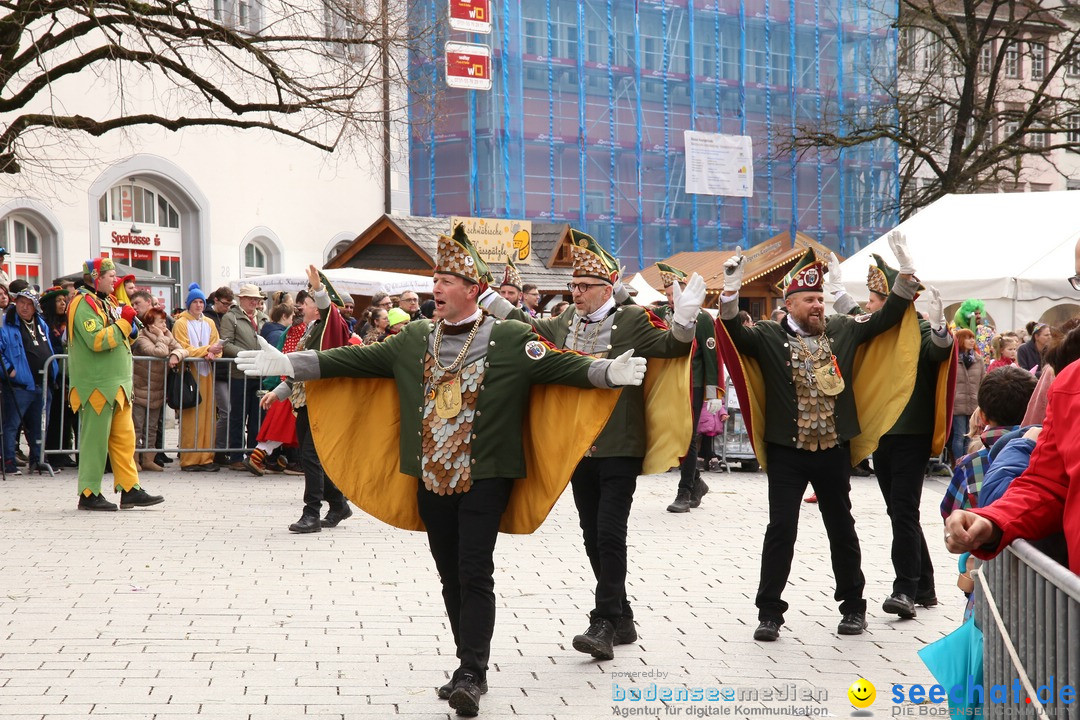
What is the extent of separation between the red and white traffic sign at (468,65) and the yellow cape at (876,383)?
768 inches

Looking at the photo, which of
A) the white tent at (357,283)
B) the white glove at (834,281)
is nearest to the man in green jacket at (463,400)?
the white glove at (834,281)

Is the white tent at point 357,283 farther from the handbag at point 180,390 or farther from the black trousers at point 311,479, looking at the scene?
the black trousers at point 311,479

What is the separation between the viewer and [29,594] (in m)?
7.61

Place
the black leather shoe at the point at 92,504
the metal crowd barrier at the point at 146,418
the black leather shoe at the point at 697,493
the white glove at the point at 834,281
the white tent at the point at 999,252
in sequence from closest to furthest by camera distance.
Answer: the white glove at the point at 834,281 → the black leather shoe at the point at 92,504 → the black leather shoe at the point at 697,493 → the metal crowd barrier at the point at 146,418 → the white tent at the point at 999,252

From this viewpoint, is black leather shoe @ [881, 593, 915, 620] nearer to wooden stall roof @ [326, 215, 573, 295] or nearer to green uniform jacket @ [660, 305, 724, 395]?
green uniform jacket @ [660, 305, 724, 395]

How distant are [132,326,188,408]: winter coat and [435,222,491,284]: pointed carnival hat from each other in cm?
904

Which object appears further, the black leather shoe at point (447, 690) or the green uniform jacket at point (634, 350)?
the green uniform jacket at point (634, 350)

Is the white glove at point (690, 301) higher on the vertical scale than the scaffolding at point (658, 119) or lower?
lower

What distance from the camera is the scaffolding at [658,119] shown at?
37.9m

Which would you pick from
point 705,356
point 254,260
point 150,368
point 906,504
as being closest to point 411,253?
point 254,260

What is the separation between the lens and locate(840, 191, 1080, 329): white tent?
59.0 feet

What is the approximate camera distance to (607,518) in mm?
6426

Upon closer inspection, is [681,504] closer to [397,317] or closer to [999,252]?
[397,317]

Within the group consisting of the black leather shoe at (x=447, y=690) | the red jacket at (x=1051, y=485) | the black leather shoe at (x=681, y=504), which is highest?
the red jacket at (x=1051, y=485)
